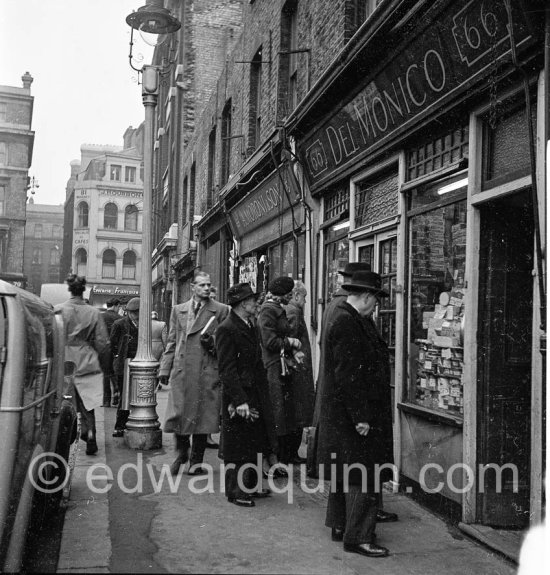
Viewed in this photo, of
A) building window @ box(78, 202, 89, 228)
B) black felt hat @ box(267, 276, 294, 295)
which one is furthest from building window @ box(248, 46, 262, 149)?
building window @ box(78, 202, 89, 228)

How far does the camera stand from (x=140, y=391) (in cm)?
875

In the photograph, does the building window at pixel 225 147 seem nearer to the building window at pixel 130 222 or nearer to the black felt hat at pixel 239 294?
the black felt hat at pixel 239 294

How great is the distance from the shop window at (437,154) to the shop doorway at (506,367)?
31.6 inches

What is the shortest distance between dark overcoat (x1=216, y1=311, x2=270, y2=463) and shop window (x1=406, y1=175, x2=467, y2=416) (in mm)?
1476

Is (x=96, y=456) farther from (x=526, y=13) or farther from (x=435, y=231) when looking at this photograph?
(x=526, y=13)

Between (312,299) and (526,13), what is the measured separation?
18.9 feet

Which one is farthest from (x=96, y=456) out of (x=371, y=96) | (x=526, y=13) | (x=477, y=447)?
(x=526, y=13)

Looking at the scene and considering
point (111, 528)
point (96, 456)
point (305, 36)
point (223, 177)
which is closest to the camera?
point (111, 528)

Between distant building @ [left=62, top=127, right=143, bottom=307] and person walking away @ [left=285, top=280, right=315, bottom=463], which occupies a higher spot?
distant building @ [left=62, top=127, right=143, bottom=307]

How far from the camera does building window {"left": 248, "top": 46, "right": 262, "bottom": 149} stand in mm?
14105

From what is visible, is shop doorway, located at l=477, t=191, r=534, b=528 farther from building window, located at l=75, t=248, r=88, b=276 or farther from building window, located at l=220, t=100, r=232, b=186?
building window, located at l=75, t=248, r=88, b=276

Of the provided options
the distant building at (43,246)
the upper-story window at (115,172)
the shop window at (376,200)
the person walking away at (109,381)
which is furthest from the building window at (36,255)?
the shop window at (376,200)

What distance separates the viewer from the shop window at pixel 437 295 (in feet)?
19.5

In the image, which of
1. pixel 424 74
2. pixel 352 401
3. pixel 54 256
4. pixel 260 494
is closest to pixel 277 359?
pixel 260 494
